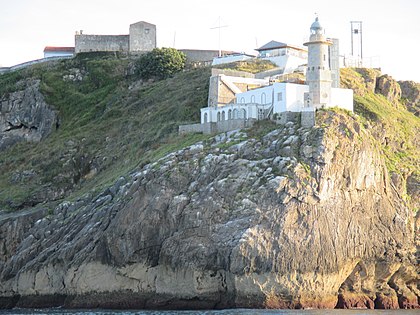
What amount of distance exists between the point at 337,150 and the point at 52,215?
2424 centimetres

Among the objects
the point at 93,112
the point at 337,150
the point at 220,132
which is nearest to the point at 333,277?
the point at 337,150

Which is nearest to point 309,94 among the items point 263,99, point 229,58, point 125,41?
point 263,99

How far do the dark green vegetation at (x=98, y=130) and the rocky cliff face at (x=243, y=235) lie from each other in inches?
264

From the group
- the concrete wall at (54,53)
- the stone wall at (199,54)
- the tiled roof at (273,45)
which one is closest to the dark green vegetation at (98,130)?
the stone wall at (199,54)

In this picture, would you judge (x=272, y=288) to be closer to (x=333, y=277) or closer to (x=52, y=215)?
(x=333, y=277)

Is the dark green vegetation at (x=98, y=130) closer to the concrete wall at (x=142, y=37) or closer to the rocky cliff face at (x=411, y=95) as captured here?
the concrete wall at (x=142, y=37)

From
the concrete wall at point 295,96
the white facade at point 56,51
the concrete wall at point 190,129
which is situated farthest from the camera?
the white facade at point 56,51

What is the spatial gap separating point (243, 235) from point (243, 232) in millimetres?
366

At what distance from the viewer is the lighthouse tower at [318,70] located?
96.4 metres

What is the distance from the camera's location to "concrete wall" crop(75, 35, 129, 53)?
5340 inches

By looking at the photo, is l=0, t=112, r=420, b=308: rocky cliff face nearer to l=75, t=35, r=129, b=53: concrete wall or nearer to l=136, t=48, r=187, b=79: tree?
l=136, t=48, r=187, b=79: tree

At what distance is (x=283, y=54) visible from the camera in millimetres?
117188

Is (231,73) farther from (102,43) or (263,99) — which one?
(102,43)

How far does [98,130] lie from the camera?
11550 centimetres
